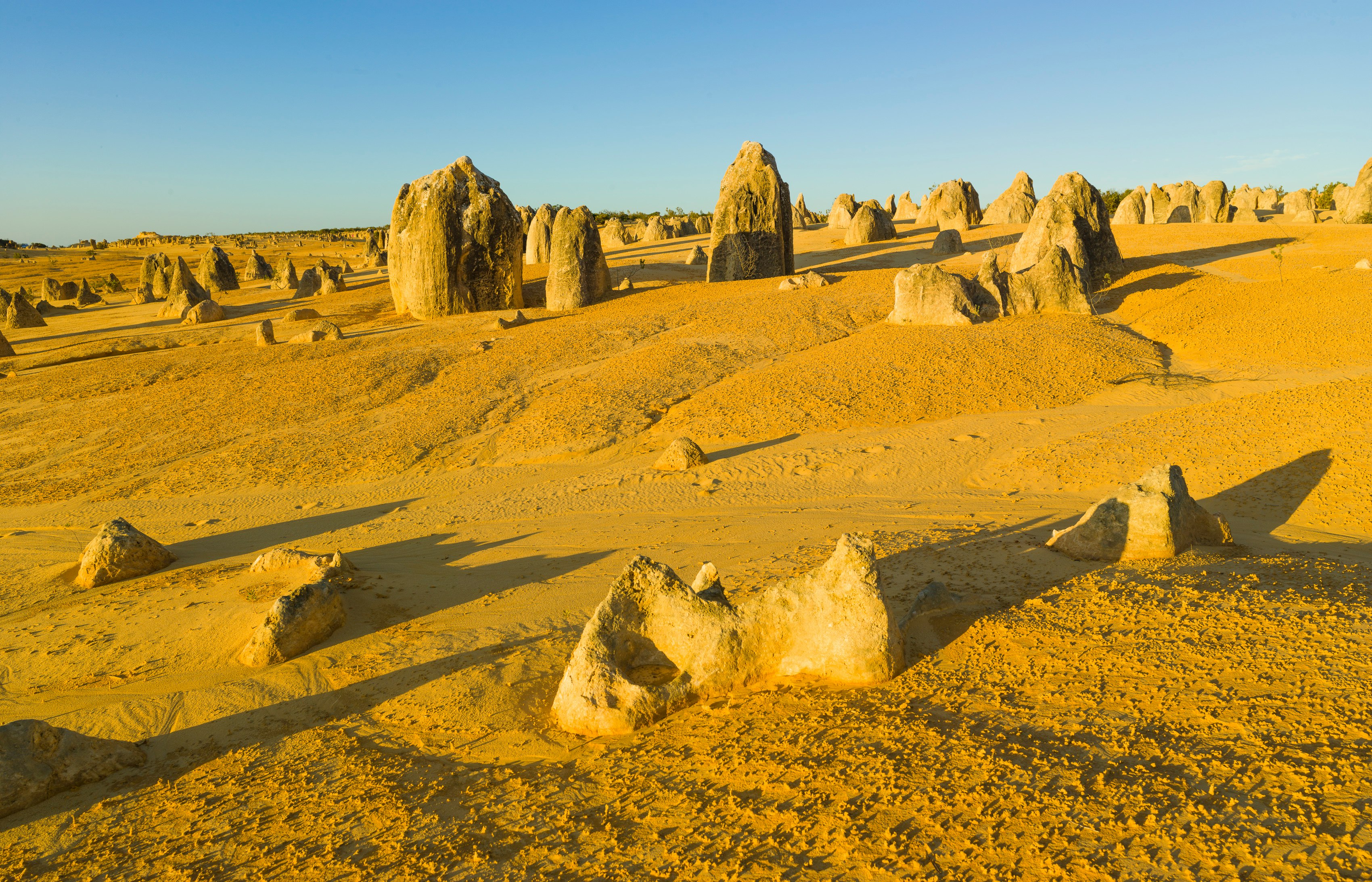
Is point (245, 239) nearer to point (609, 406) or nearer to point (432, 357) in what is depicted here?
point (432, 357)

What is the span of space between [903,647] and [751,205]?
17694 millimetres

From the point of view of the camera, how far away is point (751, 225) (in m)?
20.2

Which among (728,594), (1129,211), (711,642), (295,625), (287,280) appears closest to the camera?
(711,642)

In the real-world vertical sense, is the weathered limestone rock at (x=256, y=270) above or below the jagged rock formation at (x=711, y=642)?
above

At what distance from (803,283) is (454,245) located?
7.94 meters

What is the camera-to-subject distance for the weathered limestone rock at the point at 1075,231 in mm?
16734

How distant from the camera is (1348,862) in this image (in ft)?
7.81

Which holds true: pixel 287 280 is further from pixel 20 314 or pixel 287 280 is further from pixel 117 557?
pixel 117 557

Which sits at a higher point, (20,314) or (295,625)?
(20,314)

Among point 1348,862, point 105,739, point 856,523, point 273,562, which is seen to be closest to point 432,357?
point 273,562

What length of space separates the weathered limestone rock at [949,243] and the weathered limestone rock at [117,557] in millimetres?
23131

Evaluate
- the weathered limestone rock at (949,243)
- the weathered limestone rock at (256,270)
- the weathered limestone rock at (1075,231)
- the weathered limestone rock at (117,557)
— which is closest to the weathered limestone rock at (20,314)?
the weathered limestone rock at (256,270)

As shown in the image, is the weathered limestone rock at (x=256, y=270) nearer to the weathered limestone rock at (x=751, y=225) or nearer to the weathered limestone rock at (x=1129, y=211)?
the weathered limestone rock at (x=751, y=225)

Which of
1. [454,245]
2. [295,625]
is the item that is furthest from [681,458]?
[454,245]
